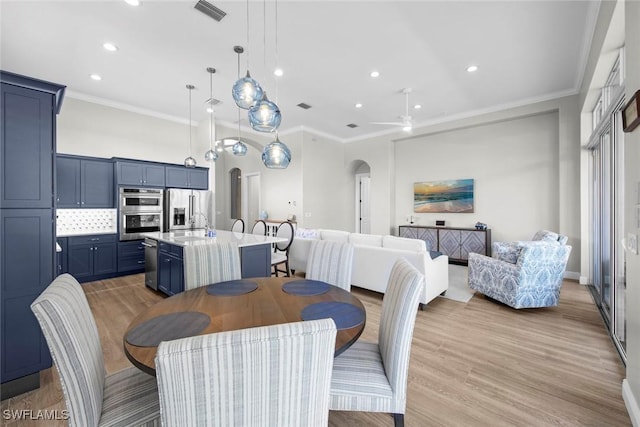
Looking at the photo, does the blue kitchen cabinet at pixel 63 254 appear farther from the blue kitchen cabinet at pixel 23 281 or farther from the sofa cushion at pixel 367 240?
the sofa cushion at pixel 367 240

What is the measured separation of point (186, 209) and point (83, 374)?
5.06m

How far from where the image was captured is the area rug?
390 cm

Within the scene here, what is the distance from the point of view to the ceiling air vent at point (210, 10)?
9.09ft

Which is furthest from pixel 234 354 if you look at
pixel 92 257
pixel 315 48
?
pixel 92 257

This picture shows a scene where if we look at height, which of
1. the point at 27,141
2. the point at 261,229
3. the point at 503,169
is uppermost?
the point at 503,169

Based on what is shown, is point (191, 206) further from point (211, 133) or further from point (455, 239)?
point (455, 239)

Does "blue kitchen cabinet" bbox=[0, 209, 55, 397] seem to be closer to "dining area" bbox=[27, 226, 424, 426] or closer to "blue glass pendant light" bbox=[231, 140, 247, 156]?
"dining area" bbox=[27, 226, 424, 426]

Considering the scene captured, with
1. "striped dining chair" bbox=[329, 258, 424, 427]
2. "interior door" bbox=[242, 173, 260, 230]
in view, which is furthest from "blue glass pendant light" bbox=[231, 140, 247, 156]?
"interior door" bbox=[242, 173, 260, 230]

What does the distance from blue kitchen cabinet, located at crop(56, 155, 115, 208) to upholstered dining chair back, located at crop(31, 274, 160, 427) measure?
441 centimetres

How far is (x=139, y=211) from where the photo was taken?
5188 millimetres

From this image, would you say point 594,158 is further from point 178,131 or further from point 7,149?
point 178,131

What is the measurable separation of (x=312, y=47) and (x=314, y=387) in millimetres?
3768

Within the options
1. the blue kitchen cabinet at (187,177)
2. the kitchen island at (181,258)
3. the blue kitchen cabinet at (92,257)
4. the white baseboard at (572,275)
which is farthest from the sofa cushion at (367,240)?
the blue kitchen cabinet at (92,257)

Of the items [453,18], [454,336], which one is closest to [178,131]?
[453,18]
